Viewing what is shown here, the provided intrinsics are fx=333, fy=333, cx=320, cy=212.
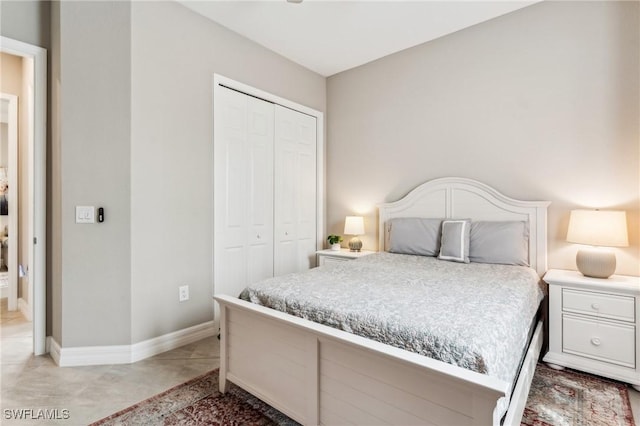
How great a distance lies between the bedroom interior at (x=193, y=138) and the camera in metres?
2.30

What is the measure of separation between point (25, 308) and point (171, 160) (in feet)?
7.60

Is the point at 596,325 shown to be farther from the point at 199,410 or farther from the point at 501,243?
the point at 199,410

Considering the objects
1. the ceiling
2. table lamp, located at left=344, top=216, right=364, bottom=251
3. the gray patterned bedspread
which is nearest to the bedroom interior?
the ceiling

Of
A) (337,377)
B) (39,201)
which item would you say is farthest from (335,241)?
(39,201)

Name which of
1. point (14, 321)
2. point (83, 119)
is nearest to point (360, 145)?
point (83, 119)

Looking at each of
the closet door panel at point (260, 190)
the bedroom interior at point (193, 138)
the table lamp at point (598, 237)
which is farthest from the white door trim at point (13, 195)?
the table lamp at point (598, 237)

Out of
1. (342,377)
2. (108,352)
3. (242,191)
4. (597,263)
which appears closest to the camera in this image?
(342,377)

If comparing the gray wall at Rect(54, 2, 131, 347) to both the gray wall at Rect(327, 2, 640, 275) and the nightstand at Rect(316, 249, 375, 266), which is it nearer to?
the nightstand at Rect(316, 249, 375, 266)

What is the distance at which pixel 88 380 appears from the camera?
211cm

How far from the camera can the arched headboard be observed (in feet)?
8.76

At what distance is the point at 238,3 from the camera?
2.70 metres

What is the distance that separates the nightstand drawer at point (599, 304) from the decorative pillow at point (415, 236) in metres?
0.97

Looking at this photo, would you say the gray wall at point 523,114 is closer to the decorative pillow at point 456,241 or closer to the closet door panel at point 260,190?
the decorative pillow at point 456,241

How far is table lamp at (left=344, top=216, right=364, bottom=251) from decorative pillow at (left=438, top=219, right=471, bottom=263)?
0.99m
